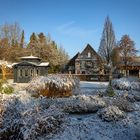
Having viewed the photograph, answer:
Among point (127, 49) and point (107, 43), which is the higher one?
point (107, 43)

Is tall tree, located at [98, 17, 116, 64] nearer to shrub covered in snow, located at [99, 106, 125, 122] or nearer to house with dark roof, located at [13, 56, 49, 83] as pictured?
house with dark roof, located at [13, 56, 49, 83]

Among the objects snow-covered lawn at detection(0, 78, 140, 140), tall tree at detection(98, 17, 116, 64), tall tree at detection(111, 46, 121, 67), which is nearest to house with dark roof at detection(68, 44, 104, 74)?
tall tree at detection(98, 17, 116, 64)

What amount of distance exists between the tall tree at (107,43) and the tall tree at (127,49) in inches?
70.0

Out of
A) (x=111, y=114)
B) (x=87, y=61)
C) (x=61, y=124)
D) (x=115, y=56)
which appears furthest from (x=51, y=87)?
(x=87, y=61)

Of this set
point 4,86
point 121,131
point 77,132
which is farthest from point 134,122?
→ point 4,86

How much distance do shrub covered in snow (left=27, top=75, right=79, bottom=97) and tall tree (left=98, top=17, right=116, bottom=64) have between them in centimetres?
3455

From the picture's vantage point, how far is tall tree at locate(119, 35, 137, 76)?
45562 millimetres

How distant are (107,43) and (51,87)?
3622 centimetres

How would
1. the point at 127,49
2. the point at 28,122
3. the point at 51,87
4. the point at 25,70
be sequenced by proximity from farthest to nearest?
the point at 127,49, the point at 25,70, the point at 51,87, the point at 28,122

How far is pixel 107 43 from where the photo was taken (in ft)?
151

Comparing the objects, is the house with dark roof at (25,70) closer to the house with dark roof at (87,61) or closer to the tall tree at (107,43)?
the tall tree at (107,43)

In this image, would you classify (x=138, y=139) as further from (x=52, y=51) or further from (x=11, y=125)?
(x=52, y=51)

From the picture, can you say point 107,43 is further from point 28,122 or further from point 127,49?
point 28,122

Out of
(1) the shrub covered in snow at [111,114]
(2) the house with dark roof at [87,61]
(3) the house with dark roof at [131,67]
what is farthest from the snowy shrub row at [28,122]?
(2) the house with dark roof at [87,61]
